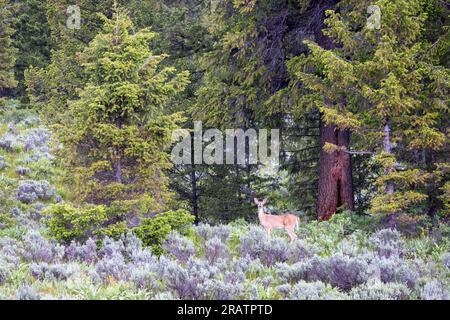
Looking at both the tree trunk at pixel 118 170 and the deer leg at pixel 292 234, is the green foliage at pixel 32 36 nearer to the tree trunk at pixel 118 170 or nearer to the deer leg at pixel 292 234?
the tree trunk at pixel 118 170

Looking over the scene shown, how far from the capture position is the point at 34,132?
2453 cm

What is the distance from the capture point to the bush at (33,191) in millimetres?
16203

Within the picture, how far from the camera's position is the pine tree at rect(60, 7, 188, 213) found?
9875mm

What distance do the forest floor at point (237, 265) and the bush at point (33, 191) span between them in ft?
14.1

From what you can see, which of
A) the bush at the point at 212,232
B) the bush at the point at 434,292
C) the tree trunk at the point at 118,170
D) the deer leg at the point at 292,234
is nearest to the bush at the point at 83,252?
the tree trunk at the point at 118,170

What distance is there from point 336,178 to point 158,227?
15.8 ft

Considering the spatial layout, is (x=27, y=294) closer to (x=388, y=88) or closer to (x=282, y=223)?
(x=282, y=223)

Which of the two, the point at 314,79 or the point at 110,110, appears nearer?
the point at 110,110

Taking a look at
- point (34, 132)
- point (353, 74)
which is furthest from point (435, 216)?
point (34, 132)

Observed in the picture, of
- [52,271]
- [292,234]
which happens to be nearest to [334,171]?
[292,234]

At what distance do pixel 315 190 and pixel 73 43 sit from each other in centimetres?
1004
